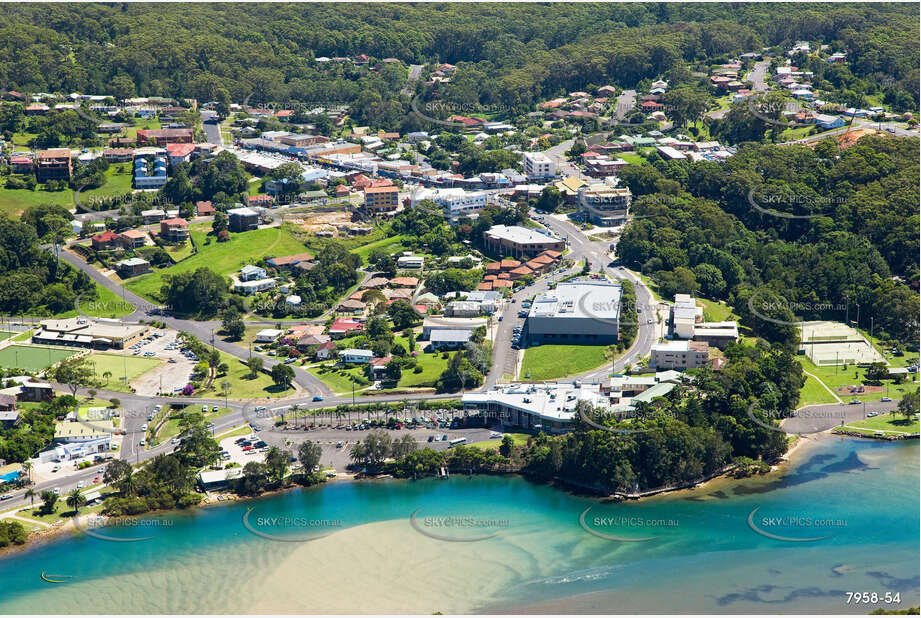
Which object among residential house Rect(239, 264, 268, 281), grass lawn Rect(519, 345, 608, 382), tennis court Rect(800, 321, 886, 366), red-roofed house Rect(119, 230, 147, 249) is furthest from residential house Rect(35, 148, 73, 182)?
tennis court Rect(800, 321, 886, 366)

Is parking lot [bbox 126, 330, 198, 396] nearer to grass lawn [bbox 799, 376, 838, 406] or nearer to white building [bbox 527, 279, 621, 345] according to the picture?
white building [bbox 527, 279, 621, 345]

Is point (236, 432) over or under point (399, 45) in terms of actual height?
under

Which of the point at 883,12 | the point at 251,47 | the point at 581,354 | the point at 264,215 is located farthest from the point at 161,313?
the point at 883,12

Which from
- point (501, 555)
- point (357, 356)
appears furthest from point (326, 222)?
point (501, 555)

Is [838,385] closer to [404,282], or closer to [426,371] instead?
[426,371]

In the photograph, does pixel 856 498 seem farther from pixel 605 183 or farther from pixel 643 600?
pixel 605 183

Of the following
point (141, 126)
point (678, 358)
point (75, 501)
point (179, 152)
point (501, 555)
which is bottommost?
point (501, 555)

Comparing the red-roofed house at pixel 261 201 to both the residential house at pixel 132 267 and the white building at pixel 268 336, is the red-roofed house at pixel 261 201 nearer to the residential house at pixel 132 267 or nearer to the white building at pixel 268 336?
the residential house at pixel 132 267
